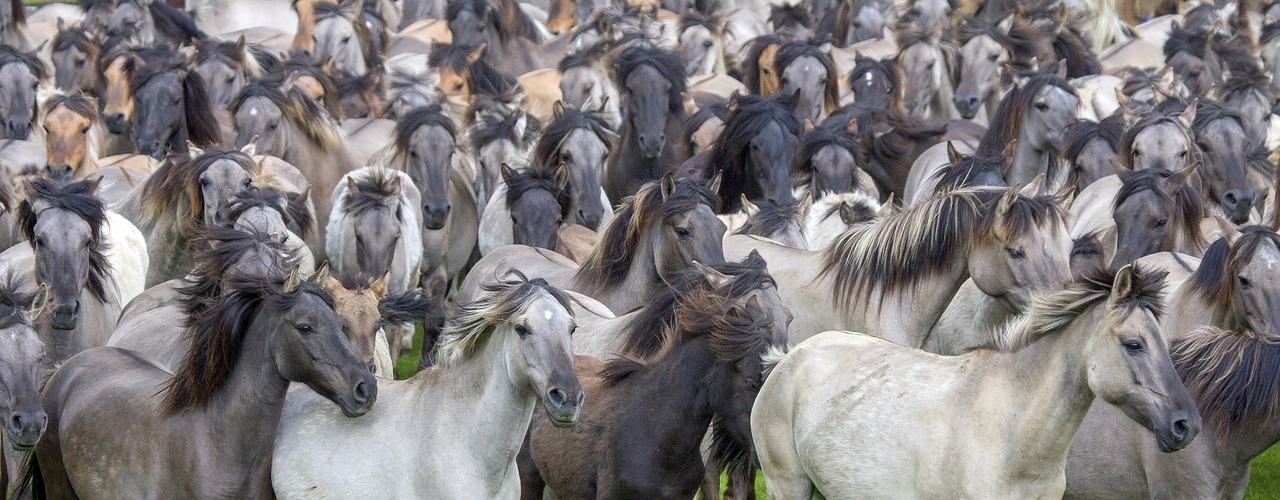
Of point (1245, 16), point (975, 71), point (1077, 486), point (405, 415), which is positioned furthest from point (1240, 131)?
point (1245, 16)

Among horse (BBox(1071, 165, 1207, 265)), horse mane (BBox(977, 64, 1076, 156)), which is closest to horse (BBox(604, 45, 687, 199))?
horse mane (BBox(977, 64, 1076, 156))

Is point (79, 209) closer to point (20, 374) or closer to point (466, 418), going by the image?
point (20, 374)

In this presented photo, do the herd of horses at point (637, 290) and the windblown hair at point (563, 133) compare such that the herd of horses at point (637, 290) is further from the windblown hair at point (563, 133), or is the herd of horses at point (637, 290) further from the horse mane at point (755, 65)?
the horse mane at point (755, 65)

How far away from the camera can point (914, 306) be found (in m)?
6.64

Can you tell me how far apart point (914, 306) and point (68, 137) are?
6.72m

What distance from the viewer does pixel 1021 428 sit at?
193 inches

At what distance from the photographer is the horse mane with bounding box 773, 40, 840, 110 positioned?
1263cm

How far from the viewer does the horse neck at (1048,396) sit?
15.6ft

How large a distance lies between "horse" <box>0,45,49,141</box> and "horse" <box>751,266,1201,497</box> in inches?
332

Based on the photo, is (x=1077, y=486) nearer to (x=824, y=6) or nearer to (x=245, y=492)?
(x=245, y=492)

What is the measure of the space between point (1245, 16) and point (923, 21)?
152 inches

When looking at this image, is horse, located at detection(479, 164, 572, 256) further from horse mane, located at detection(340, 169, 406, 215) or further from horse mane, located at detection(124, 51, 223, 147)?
horse mane, located at detection(124, 51, 223, 147)

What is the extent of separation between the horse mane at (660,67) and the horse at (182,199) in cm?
356

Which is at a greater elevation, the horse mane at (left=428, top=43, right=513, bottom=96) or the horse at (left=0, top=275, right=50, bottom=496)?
the horse at (left=0, top=275, right=50, bottom=496)
